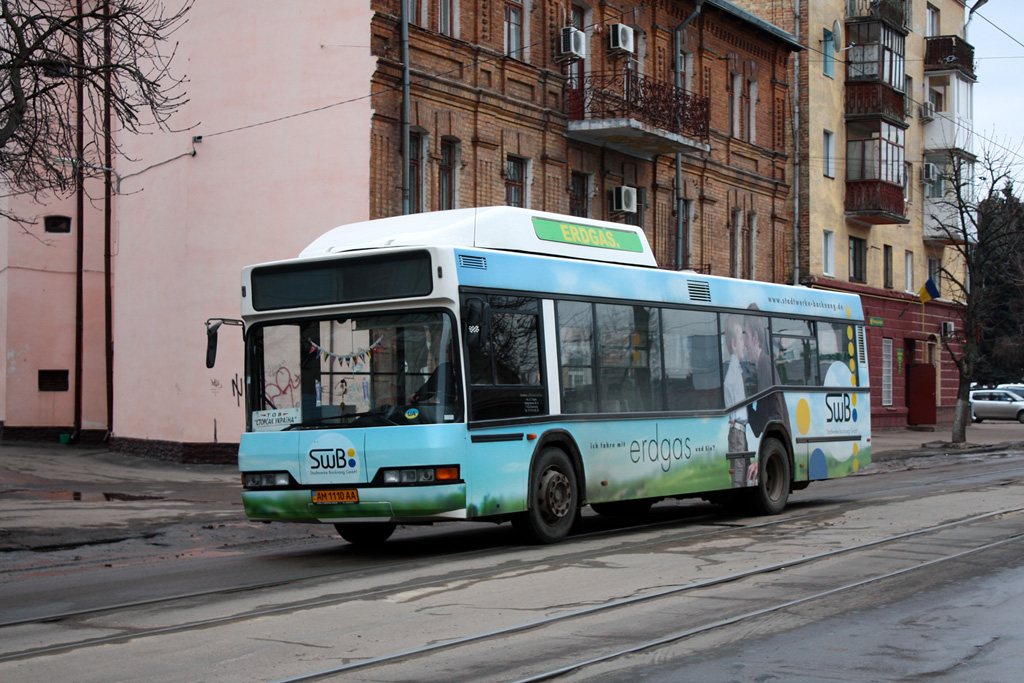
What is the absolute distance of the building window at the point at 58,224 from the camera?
2777 cm

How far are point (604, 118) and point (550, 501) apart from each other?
16.7 metres

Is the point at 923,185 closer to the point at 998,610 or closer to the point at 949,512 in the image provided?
the point at 949,512

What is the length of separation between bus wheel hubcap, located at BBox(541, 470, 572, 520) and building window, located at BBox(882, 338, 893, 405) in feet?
104

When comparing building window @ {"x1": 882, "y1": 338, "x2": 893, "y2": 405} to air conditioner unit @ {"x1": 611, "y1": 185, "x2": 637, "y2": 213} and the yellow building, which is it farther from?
air conditioner unit @ {"x1": 611, "y1": 185, "x2": 637, "y2": 213}

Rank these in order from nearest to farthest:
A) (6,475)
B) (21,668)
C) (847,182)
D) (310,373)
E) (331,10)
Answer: (21,668) → (310,373) → (6,475) → (331,10) → (847,182)

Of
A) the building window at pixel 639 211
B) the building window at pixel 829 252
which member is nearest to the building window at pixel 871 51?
the building window at pixel 829 252

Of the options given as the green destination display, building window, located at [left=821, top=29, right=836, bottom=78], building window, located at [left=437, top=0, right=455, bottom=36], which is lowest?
the green destination display

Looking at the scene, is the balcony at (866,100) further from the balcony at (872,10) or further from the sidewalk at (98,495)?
the sidewalk at (98,495)

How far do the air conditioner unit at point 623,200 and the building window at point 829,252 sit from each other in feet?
39.8

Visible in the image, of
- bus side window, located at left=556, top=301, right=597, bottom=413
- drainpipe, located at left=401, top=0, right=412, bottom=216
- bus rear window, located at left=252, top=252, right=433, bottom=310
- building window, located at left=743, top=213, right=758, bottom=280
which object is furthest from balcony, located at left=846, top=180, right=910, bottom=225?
bus rear window, located at left=252, top=252, right=433, bottom=310

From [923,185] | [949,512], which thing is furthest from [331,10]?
[923,185]

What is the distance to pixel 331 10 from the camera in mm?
21297

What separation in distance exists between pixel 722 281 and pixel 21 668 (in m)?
9.68

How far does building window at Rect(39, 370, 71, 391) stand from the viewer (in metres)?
27.4
